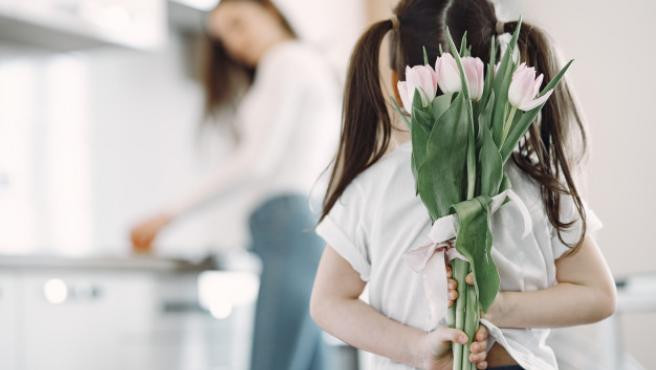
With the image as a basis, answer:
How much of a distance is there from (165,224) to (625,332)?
1.13m

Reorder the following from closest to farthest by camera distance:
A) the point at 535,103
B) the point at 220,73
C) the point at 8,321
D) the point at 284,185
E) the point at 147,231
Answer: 1. the point at 535,103
2. the point at 8,321
3. the point at 284,185
4. the point at 147,231
5. the point at 220,73

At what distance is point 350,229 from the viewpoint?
0.89 m

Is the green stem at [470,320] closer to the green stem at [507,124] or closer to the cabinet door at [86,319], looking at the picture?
the green stem at [507,124]

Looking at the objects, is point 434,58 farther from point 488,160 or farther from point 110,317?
point 110,317

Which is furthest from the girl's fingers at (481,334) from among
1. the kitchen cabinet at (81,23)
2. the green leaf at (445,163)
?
the kitchen cabinet at (81,23)

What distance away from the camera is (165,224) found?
218cm

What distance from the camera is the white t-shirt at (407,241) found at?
0.83 meters

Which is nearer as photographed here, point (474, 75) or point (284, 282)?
point (474, 75)

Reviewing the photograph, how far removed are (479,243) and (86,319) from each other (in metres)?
1.54

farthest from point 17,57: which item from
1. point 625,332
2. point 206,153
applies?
point 625,332

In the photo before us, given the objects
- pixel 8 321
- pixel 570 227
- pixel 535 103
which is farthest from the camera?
pixel 8 321

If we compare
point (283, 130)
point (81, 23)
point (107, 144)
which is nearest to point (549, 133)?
point (283, 130)

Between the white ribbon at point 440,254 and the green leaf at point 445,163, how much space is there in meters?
0.02

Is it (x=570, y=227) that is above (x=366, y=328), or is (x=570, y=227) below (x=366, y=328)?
above
